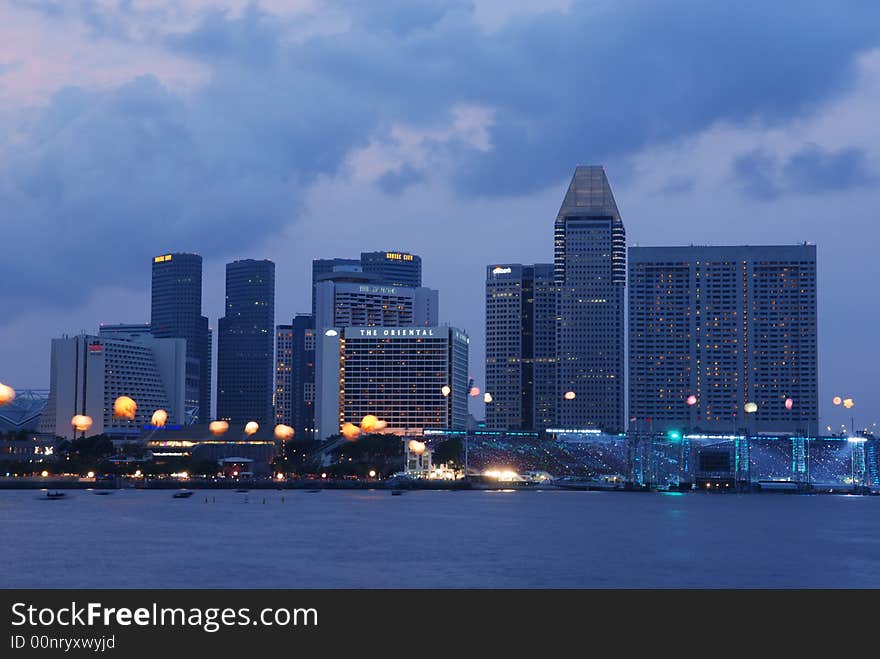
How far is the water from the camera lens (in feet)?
266

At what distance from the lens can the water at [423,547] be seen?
266ft

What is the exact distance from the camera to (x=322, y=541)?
352 feet

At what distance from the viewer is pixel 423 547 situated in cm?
10212

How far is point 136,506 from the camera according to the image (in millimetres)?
166750
